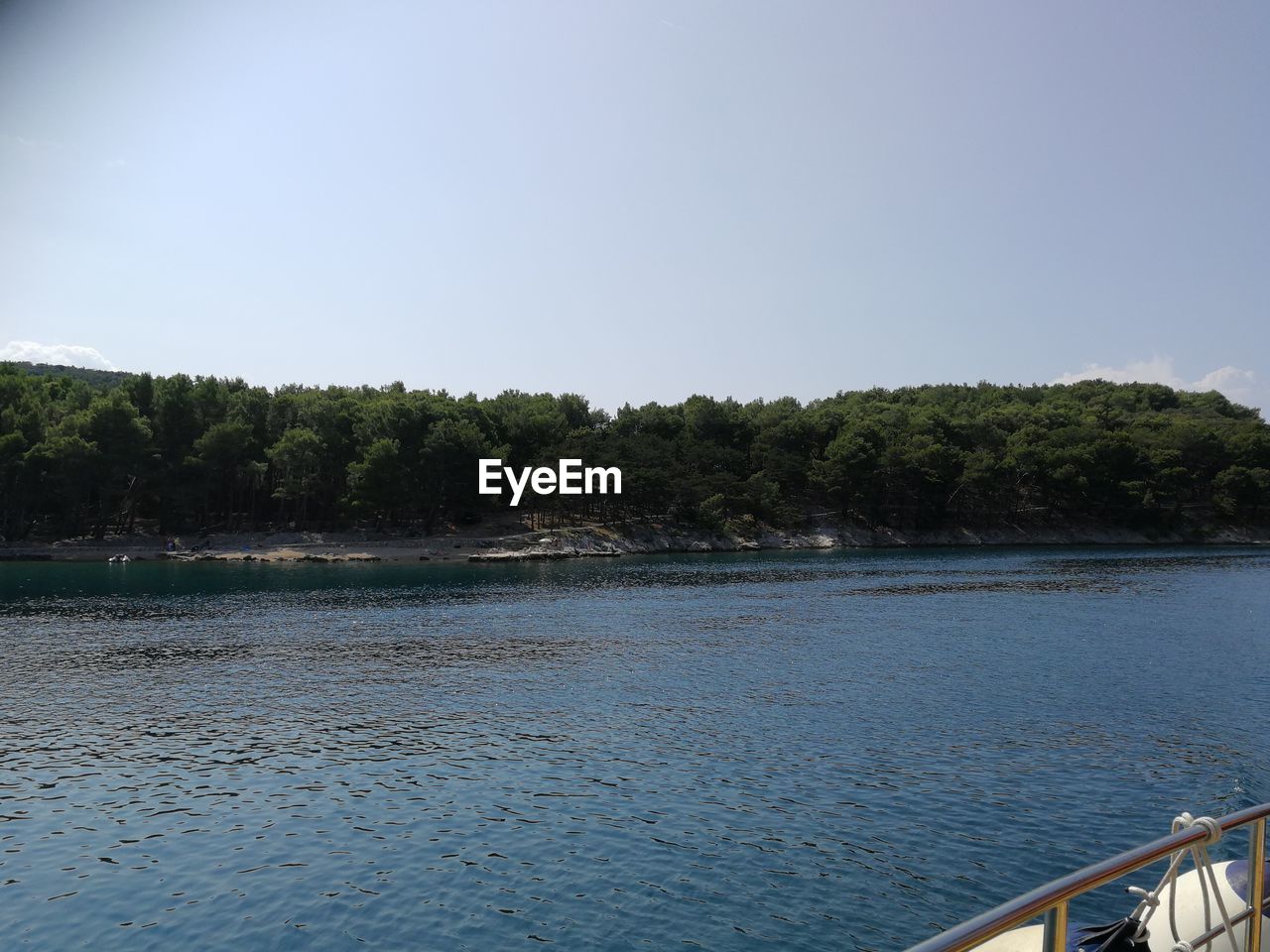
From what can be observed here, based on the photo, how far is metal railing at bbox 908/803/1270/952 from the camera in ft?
13.0

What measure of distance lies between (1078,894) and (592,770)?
21867mm

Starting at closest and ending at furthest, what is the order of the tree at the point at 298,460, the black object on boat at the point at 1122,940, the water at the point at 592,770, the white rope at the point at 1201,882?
the white rope at the point at 1201,882 → the black object on boat at the point at 1122,940 → the water at the point at 592,770 → the tree at the point at 298,460

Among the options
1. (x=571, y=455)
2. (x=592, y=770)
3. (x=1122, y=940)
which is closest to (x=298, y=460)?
(x=571, y=455)

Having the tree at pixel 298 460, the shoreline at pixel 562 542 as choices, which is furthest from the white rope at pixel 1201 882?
the tree at pixel 298 460

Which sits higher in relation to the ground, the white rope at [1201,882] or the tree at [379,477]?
the tree at [379,477]

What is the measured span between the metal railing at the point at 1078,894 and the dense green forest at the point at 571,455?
102040 millimetres

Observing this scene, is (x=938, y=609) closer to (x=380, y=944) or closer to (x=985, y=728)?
(x=985, y=728)

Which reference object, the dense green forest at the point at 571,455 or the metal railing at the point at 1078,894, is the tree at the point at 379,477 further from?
the metal railing at the point at 1078,894

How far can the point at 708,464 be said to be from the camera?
410ft

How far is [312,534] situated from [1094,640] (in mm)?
88956

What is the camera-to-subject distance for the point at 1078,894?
4711 mm

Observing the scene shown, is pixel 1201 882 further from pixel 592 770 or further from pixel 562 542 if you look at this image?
pixel 562 542

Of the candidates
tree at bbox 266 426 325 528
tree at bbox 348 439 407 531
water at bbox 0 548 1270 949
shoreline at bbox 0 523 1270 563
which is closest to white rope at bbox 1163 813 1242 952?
water at bbox 0 548 1270 949

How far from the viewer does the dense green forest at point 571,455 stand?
104 m
